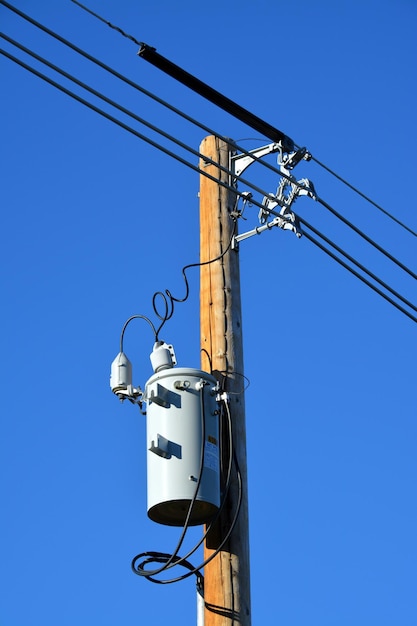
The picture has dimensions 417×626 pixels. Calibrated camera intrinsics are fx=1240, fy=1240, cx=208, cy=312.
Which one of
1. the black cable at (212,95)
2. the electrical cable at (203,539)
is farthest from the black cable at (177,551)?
the black cable at (212,95)

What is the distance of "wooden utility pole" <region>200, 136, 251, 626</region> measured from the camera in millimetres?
6695

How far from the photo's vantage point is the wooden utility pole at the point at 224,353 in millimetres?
6695

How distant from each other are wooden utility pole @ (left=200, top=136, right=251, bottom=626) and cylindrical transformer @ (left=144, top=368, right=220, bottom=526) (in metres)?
0.17

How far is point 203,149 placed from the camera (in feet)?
27.3

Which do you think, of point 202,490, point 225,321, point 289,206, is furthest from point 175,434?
point 289,206

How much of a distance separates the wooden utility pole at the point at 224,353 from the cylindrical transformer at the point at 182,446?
0.56ft

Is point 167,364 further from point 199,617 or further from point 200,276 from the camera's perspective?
point 199,617

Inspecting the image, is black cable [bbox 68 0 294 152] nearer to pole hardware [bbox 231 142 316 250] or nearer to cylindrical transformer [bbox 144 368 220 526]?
pole hardware [bbox 231 142 316 250]

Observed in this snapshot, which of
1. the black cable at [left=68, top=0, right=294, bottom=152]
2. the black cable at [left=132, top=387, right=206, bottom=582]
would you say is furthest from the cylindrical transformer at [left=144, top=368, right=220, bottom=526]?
the black cable at [left=68, top=0, right=294, bottom=152]

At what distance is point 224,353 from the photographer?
295 inches

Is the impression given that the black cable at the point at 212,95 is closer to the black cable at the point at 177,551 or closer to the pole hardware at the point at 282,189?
the pole hardware at the point at 282,189

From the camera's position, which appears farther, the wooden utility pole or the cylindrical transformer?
the cylindrical transformer

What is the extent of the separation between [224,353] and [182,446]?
0.79 m

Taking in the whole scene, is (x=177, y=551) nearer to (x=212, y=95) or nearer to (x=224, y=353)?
(x=224, y=353)
